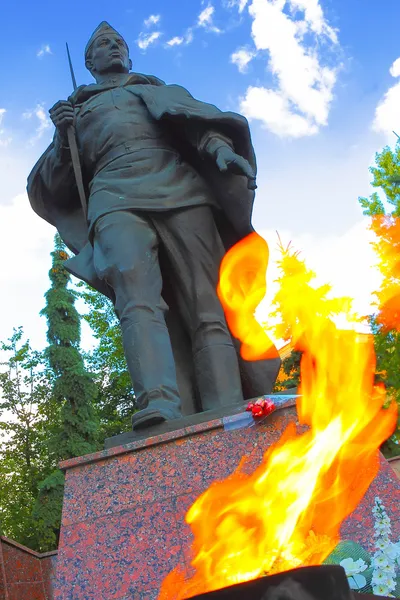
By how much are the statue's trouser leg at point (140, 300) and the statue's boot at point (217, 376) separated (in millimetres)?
275

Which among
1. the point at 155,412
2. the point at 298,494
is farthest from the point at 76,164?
the point at 298,494

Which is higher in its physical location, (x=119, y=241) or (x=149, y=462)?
(x=119, y=241)

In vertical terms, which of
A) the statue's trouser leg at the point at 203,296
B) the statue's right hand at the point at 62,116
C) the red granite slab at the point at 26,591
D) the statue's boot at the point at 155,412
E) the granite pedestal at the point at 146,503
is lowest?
the red granite slab at the point at 26,591

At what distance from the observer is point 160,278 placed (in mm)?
4289

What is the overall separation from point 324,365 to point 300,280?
11.4m

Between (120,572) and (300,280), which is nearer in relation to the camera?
(120,572)

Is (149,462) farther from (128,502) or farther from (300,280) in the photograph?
(300,280)

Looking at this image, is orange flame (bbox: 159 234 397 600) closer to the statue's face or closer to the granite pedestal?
the granite pedestal

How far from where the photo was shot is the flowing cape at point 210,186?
4438 mm

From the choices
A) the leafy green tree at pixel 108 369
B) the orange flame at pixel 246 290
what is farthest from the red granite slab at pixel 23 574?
the leafy green tree at pixel 108 369

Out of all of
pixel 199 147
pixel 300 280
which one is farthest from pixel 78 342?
pixel 199 147

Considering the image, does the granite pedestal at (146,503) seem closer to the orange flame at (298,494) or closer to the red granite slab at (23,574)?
the orange flame at (298,494)

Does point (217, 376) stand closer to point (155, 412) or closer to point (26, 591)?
point (155, 412)

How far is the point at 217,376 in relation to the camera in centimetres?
410
